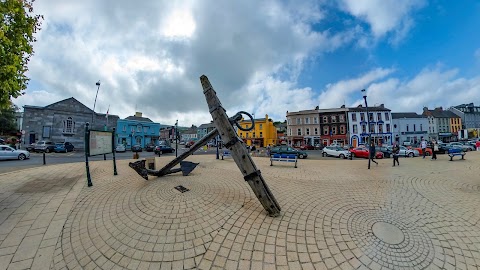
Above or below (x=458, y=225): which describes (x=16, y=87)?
above

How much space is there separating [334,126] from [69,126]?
54.6 m

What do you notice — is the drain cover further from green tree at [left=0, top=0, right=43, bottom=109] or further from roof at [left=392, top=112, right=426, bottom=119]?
roof at [left=392, top=112, right=426, bottom=119]

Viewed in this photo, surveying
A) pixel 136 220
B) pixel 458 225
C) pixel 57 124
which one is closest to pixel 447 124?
pixel 458 225

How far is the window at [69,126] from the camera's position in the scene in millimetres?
30562

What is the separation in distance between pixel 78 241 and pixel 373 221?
5.78 meters

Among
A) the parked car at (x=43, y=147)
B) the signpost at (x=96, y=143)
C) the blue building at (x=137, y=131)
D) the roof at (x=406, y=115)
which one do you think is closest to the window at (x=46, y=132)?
the parked car at (x=43, y=147)

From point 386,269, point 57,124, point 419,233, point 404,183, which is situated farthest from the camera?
point 57,124

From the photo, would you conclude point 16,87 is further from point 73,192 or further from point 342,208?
point 342,208

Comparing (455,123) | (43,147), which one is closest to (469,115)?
(455,123)

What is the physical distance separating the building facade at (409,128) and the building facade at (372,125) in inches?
205

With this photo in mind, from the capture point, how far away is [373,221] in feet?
12.5

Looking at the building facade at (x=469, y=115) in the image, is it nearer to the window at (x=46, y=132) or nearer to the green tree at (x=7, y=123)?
the window at (x=46, y=132)

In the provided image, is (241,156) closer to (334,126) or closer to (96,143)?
(96,143)

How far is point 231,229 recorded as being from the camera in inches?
133
